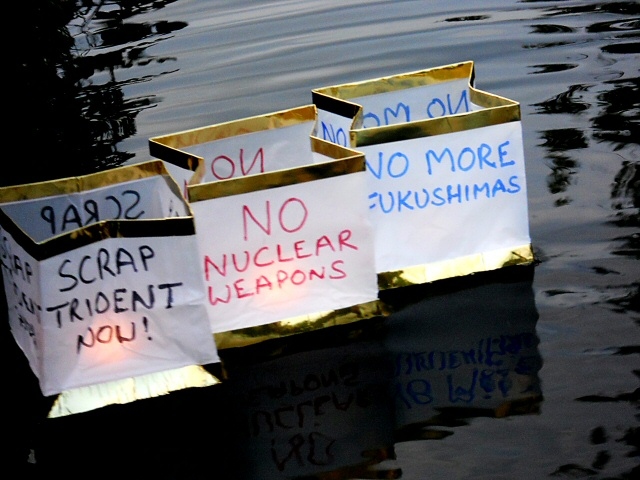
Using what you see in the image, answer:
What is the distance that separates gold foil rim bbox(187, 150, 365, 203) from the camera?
445 centimetres

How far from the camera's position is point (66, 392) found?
4262 millimetres

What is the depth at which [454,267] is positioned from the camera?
16.5 ft

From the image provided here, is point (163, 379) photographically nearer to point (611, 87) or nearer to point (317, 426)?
point (317, 426)

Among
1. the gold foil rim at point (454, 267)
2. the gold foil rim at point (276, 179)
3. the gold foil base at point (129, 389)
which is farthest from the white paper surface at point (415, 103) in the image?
the gold foil base at point (129, 389)

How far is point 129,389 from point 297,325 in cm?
78

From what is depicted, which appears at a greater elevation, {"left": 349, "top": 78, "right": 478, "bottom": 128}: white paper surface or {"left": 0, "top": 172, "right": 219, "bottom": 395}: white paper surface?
{"left": 349, "top": 78, "right": 478, "bottom": 128}: white paper surface

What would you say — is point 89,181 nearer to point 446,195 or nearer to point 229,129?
point 229,129

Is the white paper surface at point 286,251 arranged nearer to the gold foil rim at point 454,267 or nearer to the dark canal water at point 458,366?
the dark canal water at point 458,366

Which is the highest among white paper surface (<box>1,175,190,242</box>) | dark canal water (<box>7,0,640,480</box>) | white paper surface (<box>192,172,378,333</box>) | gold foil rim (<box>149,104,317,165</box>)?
gold foil rim (<box>149,104,317,165</box>)

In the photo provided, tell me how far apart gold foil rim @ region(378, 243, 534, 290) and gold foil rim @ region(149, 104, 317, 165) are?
0.74 meters

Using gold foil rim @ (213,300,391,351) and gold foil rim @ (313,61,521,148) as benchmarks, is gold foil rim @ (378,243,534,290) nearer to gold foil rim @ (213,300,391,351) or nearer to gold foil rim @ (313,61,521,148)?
gold foil rim @ (213,300,391,351)

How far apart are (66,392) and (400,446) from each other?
1274mm

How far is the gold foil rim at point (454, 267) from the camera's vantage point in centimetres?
502

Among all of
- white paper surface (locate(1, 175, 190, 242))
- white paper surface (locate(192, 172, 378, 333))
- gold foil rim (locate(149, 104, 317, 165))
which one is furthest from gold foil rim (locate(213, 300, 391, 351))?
gold foil rim (locate(149, 104, 317, 165))
